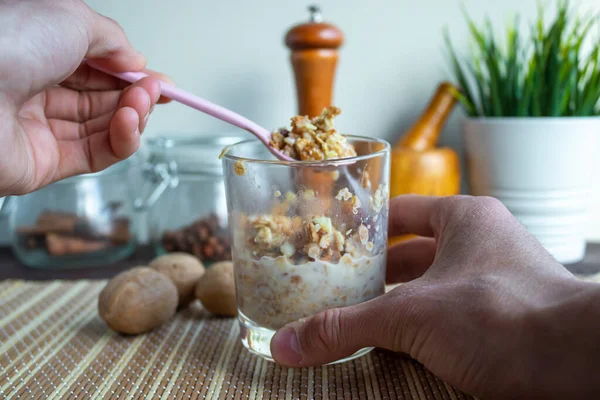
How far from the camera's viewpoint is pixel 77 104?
68 centimetres

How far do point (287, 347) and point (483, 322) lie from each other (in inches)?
6.9

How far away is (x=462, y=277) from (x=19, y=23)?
411 millimetres

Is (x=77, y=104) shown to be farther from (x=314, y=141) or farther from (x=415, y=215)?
(x=415, y=215)

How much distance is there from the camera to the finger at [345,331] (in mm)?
458

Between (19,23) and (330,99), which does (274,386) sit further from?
(330,99)

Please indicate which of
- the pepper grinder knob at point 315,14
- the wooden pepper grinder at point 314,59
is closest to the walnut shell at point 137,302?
the wooden pepper grinder at point 314,59

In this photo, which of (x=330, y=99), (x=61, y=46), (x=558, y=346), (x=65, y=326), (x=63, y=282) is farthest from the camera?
(x=330, y=99)

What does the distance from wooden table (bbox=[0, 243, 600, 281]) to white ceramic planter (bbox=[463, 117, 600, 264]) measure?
0.11 feet

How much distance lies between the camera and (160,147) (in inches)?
36.9

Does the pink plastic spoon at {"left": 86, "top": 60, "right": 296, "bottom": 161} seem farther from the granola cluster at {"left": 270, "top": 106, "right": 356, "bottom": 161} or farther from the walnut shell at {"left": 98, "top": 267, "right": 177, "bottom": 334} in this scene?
the walnut shell at {"left": 98, "top": 267, "right": 177, "bottom": 334}

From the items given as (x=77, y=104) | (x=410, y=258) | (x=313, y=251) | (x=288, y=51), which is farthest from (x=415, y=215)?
(x=288, y=51)

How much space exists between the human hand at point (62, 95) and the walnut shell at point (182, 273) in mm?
157

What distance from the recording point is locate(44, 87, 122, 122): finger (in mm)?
670

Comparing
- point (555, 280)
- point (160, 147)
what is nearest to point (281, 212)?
point (555, 280)
